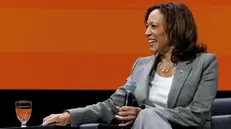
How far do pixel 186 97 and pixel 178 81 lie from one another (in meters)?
0.10

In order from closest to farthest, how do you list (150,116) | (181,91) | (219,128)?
(150,116) → (181,91) → (219,128)

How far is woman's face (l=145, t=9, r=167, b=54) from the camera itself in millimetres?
2949

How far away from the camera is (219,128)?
3055mm

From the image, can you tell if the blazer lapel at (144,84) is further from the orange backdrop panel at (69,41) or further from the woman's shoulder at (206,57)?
the orange backdrop panel at (69,41)

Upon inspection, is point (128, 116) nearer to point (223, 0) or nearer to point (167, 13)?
point (167, 13)

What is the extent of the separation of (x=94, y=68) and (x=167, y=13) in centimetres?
147

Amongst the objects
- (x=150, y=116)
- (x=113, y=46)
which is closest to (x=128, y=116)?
(x=150, y=116)

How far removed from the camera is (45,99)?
442 centimetres

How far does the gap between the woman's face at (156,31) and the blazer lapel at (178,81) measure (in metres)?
0.17

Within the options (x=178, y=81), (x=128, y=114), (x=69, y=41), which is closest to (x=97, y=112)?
(x=128, y=114)

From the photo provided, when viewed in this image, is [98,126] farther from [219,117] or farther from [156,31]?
[219,117]

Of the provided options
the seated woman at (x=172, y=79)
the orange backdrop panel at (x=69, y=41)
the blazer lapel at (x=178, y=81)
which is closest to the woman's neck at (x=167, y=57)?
the seated woman at (x=172, y=79)

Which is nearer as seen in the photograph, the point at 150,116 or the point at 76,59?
the point at 150,116

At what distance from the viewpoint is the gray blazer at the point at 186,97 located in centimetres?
276
